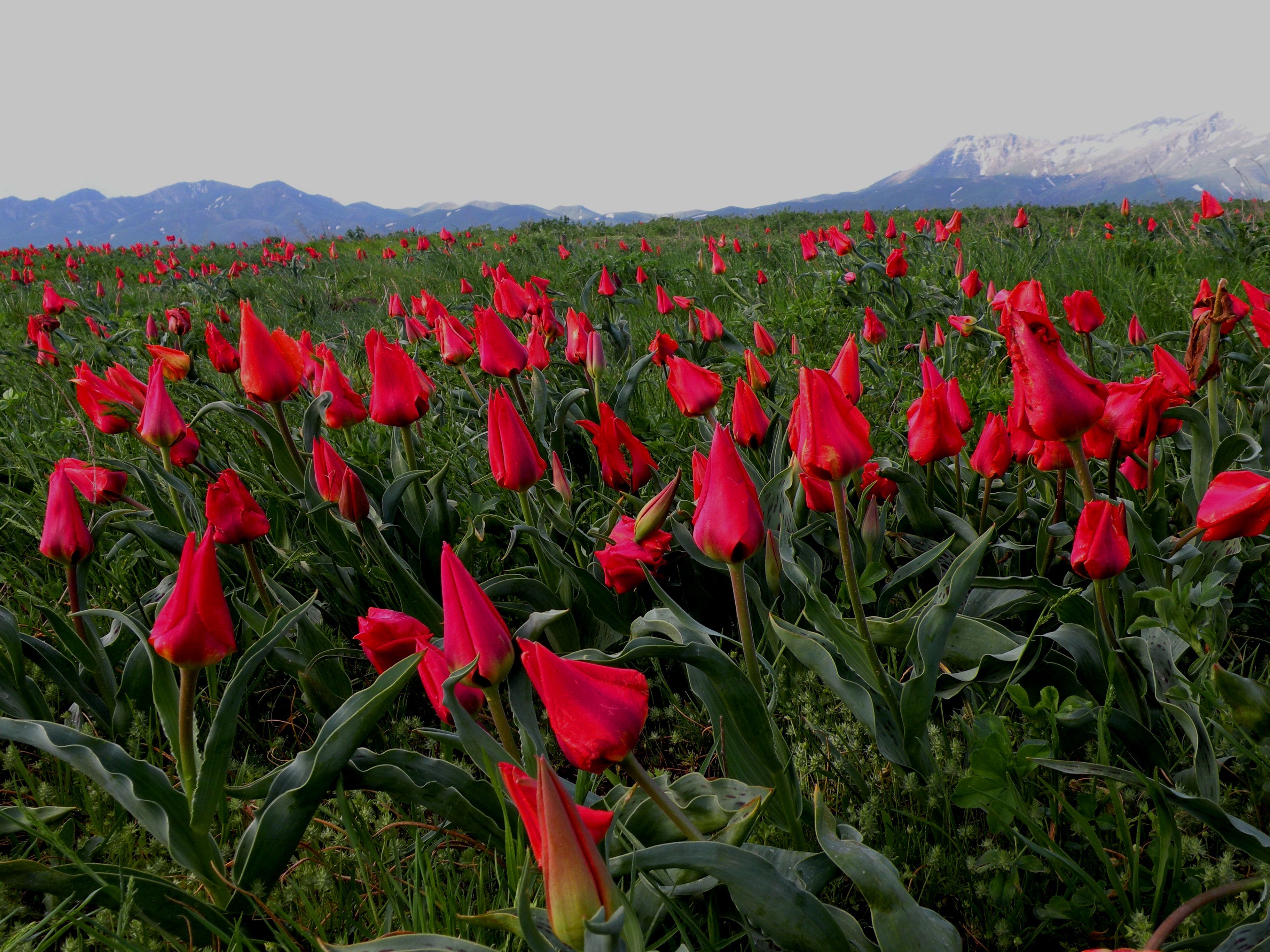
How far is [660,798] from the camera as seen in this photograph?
837 mm

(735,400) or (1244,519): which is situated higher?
(735,400)

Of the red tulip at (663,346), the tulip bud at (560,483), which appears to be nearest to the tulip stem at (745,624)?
the tulip bud at (560,483)

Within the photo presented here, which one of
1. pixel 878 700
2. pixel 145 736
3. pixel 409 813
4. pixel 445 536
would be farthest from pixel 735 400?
pixel 145 736

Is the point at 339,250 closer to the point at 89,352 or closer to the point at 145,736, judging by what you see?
the point at 89,352

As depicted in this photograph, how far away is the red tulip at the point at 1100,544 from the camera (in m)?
1.07

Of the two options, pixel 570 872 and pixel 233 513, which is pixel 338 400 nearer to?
pixel 233 513

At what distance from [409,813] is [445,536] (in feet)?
2.49

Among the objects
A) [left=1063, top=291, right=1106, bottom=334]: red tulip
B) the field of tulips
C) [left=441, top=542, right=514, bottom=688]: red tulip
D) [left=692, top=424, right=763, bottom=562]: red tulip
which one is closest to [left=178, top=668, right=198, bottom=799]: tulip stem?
the field of tulips

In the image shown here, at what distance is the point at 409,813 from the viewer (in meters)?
1.25

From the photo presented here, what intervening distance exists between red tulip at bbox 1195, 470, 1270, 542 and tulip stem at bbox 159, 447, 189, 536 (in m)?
1.95

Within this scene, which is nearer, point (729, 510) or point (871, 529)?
Answer: point (729, 510)

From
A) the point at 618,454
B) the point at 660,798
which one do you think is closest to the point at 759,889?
the point at 660,798

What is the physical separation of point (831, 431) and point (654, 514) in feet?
1.24

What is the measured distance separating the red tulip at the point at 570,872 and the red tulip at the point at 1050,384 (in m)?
0.90
